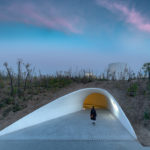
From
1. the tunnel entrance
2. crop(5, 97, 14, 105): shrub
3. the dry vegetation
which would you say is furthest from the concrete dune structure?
the tunnel entrance

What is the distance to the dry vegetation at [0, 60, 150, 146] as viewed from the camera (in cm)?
479

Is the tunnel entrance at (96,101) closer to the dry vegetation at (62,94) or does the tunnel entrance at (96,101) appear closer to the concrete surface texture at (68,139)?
the dry vegetation at (62,94)

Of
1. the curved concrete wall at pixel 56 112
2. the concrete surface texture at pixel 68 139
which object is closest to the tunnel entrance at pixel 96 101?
the curved concrete wall at pixel 56 112

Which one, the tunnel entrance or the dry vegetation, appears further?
the tunnel entrance

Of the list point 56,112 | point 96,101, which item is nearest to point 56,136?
point 56,112

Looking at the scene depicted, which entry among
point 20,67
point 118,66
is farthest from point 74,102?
point 118,66

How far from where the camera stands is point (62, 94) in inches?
285

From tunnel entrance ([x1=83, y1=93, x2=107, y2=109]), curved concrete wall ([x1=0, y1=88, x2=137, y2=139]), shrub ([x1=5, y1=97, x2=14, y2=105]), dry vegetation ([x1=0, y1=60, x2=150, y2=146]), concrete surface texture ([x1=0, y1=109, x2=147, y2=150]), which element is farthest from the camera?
tunnel entrance ([x1=83, y1=93, x2=107, y2=109])

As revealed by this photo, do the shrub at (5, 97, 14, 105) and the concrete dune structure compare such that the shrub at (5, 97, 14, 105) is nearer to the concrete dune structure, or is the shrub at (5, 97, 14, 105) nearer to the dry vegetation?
the dry vegetation

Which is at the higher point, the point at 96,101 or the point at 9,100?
the point at 9,100

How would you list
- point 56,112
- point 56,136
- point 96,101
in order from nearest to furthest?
1. point 56,136
2. point 56,112
3. point 96,101

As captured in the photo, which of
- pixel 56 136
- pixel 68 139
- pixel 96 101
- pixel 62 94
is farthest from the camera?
pixel 96 101

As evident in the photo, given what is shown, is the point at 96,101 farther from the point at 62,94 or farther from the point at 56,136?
the point at 56,136

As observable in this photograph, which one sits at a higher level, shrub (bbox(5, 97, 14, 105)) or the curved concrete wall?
shrub (bbox(5, 97, 14, 105))
